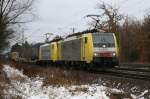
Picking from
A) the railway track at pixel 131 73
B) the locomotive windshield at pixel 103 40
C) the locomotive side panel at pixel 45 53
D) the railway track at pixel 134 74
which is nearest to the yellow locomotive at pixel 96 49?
the locomotive windshield at pixel 103 40

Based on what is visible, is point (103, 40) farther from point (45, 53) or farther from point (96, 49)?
point (45, 53)

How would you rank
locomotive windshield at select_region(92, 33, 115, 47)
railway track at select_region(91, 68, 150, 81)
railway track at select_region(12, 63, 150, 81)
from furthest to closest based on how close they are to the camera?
locomotive windshield at select_region(92, 33, 115, 47) < railway track at select_region(12, 63, 150, 81) < railway track at select_region(91, 68, 150, 81)

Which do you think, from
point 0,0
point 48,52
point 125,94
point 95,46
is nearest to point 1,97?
point 125,94

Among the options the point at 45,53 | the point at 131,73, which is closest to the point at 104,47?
the point at 131,73

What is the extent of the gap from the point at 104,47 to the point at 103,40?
0.64 metres

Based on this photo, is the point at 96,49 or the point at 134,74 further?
the point at 96,49

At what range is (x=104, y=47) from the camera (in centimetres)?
2828

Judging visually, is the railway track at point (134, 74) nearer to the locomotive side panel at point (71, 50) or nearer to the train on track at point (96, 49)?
the train on track at point (96, 49)

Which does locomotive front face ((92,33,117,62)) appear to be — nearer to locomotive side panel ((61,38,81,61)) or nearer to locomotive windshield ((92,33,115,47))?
locomotive windshield ((92,33,115,47))

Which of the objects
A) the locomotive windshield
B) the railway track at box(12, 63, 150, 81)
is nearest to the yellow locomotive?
the locomotive windshield

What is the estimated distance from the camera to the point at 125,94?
14445 mm

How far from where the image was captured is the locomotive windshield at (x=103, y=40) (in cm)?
2844

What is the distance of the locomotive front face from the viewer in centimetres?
2794

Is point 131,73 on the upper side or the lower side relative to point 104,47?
lower
